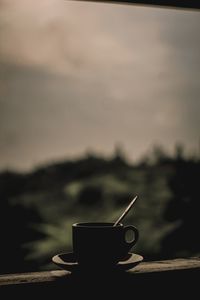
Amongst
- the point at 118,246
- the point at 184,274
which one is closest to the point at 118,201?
the point at 118,246

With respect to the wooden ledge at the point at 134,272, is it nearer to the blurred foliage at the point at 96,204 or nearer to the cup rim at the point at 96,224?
the blurred foliage at the point at 96,204

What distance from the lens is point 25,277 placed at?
120cm

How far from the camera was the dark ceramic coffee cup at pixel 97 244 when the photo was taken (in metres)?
1.14

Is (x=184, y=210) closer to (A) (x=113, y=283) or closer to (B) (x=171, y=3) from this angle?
(A) (x=113, y=283)

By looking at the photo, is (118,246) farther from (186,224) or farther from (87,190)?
(186,224)

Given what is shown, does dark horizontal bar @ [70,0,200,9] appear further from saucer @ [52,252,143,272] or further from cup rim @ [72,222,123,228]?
saucer @ [52,252,143,272]

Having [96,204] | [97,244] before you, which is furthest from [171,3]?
[97,244]

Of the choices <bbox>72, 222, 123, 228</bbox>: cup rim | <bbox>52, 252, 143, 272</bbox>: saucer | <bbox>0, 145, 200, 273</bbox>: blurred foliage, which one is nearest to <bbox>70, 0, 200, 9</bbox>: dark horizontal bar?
<bbox>0, 145, 200, 273</bbox>: blurred foliage

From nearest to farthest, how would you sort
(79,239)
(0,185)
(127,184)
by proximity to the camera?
(79,239) → (0,185) → (127,184)

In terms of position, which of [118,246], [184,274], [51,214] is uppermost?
[51,214]

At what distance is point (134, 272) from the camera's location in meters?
1.27

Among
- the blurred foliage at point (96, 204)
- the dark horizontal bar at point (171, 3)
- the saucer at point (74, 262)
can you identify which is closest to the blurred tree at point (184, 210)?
the blurred foliage at point (96, 204)

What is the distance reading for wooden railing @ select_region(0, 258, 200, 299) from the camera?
116 cm

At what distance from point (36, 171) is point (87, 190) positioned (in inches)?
7.1
